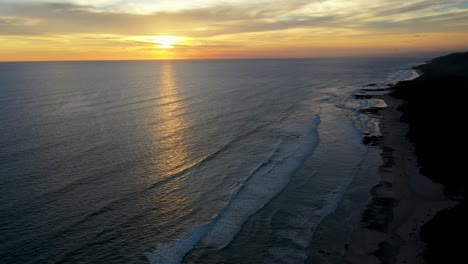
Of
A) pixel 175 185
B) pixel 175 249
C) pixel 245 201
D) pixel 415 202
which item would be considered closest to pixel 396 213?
pixel 415 202

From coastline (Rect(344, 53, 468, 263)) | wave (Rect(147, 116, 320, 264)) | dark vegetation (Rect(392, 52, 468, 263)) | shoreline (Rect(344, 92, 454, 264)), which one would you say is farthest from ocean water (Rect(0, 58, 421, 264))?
dark vegetation (Rect(392, 52, 468, 263))

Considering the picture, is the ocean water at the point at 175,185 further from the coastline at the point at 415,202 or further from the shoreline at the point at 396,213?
the coastline at the point at 415,202

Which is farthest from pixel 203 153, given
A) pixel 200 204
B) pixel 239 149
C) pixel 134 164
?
pixel 200 204

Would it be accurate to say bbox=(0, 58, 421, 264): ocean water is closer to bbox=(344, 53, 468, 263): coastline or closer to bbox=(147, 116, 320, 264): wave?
bbox=(147, 116, 320, 264): wave

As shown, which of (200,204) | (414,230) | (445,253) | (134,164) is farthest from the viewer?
(134,164)

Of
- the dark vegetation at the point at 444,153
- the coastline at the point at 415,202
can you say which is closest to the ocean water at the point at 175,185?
the coastline at the point at 415,202

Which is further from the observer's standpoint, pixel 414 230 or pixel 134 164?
pixel 134 164

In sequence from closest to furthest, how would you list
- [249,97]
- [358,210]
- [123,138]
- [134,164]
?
[358,210]
[134,164]
[123,138]
[249,97]

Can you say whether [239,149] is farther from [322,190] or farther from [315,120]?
[315,120]
